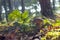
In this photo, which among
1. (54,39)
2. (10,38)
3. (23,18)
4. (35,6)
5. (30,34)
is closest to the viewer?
(54,39)

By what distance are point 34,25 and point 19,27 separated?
1.56 feet

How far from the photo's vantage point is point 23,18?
6836 mm

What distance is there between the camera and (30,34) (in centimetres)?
584

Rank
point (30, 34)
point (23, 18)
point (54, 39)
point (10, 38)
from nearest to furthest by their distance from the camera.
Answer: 1. point (54, 39)
2. point (10, 38)
3. point (30, 34)
4. point (23, 18)

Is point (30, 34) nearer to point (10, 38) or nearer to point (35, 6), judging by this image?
point (10, 38)

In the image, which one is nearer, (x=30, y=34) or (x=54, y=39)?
(x=54, y=39)

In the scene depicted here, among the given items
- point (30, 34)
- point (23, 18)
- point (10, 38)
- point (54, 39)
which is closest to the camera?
point (54, 39)

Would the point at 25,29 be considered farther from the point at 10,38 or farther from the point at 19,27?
the point at 10,38

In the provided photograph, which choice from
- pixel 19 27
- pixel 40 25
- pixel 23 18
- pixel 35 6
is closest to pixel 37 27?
pixel 40 25

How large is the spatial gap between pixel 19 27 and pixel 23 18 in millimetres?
853

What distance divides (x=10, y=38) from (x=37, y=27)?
101cm

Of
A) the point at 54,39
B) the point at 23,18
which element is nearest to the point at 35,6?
the point at 23,18

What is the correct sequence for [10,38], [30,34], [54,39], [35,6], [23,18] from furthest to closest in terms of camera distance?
[35,6], [23,18], [30,34], [10,38], [54,39]

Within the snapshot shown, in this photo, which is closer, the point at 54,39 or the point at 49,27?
the point at 54,39
